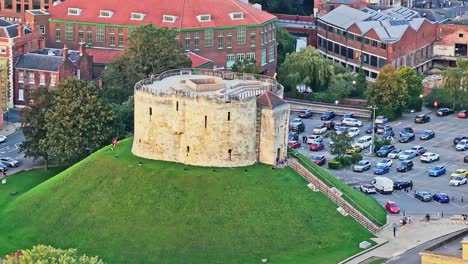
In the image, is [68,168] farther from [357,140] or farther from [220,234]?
[357,140]

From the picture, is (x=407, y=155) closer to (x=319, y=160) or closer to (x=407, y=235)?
(x=319, y=160)

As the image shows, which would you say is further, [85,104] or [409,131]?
[409,131]

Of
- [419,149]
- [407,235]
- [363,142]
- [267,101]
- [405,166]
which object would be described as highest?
[267,101]

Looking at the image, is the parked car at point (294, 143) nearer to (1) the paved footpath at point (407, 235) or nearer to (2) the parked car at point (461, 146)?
(2) the parked car at point (461, 146)

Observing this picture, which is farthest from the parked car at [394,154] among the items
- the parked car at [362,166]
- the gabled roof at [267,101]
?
the gabled roof at [267,101]

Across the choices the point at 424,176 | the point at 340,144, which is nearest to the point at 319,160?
the point at 340,144

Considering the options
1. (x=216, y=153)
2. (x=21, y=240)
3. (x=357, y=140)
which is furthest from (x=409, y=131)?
(x=21, y=240)

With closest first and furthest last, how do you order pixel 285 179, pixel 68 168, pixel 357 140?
pixel 285 179 → pixel 68 168 → pixel 357 140

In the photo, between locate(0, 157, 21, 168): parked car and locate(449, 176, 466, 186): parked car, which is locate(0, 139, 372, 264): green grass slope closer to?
locate(0, 157, 21, 168): parked car
